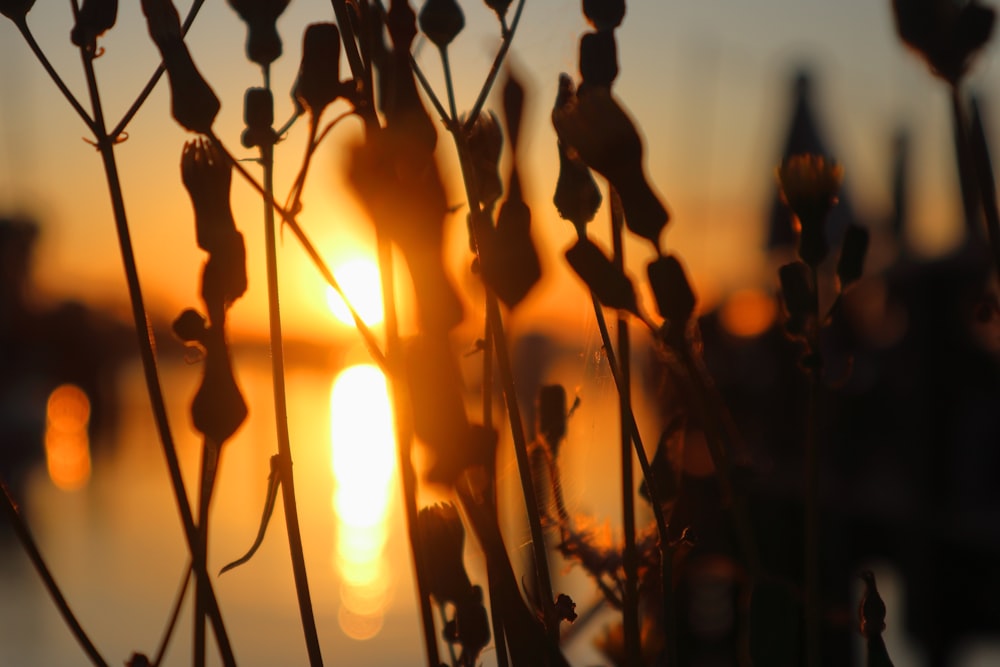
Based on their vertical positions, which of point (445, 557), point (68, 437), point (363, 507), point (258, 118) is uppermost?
point (258, 118)

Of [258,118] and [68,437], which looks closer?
[258,118]

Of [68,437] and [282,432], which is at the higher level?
[282,432]

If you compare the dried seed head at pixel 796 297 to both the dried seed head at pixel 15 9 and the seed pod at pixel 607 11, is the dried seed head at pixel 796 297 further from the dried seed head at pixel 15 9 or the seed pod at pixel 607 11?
the dried seed head at pixel 15 9

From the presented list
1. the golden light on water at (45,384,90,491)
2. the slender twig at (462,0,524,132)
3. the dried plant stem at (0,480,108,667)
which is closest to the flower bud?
the slender twig at (462,0,524,132)

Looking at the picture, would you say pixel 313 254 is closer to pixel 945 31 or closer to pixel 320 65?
pixel 320 65

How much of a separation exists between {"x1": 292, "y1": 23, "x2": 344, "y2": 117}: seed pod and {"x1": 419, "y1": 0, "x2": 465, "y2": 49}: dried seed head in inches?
0.8

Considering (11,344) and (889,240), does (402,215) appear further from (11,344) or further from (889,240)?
(11,344)

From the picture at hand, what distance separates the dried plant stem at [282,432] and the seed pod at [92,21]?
0.06m

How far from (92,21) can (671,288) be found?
15 cm

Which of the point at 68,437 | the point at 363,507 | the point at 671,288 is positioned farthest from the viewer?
the point at 68,437

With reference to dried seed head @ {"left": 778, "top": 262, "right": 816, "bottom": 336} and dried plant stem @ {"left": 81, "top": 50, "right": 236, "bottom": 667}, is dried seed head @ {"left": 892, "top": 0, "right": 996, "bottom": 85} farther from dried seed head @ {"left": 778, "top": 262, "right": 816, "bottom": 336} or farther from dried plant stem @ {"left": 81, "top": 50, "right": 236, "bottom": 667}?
dried plant stem @ {"left": 81, "top": 50, "right": 236, "bottom": 667}

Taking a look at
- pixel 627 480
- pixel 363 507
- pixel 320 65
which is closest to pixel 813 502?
pixel 627 480

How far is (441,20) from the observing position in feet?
0.81

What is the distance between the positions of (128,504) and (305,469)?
2.74 metres
